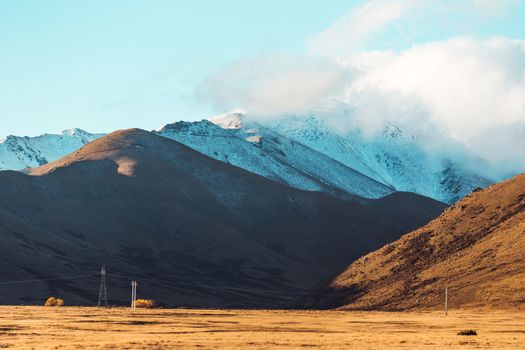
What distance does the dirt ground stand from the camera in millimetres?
91125

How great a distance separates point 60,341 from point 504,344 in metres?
42.6

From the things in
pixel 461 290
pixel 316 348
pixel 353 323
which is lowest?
pixel 316 348

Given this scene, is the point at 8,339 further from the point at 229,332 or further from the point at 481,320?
the point at 481,320

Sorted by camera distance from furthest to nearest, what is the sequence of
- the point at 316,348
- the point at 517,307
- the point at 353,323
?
the point at 517,307 < the point at 353,323 < the point at 316,348

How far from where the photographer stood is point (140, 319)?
142000mm

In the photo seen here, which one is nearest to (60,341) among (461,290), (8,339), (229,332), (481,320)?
(8,339)

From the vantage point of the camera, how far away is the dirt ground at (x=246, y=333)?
91.1 meters

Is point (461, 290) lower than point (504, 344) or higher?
higher

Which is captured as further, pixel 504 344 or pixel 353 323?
pixel 353 323

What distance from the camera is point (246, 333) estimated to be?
363ft

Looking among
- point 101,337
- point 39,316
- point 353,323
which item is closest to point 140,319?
point 39,316

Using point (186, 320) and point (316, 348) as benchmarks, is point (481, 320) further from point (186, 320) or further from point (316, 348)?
point (316, 348)

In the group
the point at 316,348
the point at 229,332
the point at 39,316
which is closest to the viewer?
the point at 316,348

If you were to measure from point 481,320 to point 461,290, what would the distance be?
51.2 m
